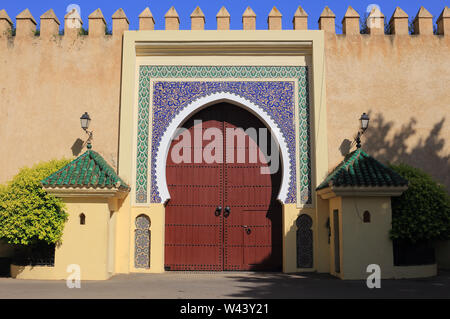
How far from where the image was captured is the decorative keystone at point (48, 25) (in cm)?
924

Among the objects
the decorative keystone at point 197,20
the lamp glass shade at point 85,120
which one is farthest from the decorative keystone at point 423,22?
the lamp glass shade at point 85,120

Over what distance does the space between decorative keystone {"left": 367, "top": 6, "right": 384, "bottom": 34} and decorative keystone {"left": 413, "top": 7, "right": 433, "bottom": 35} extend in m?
0.75

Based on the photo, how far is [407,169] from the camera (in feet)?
27.0

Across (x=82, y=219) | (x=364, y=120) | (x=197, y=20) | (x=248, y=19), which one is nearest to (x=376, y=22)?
(x=364, y=120)

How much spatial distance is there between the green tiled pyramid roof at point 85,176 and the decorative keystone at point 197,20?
3.31 metres

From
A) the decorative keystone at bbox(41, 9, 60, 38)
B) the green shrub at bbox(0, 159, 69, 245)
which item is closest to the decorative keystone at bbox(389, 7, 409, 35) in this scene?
the decorative keystone at bbox(41, 9, 60, 38)

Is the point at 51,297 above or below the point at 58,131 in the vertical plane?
below

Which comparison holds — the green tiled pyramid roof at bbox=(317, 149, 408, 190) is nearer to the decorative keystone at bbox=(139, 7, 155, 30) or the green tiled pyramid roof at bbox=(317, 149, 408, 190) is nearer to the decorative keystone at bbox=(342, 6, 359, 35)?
the decorative keystone at bbox=(342, 6, 359, 35)

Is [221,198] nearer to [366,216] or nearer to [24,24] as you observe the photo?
[366,216]

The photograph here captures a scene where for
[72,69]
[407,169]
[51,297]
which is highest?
[72,69]

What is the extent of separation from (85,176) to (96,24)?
11.2ft

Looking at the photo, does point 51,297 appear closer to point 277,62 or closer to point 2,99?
point 2,99

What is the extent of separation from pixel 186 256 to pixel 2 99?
4.89 meters

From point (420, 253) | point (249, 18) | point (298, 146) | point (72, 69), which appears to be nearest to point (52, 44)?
point (72, 69)
